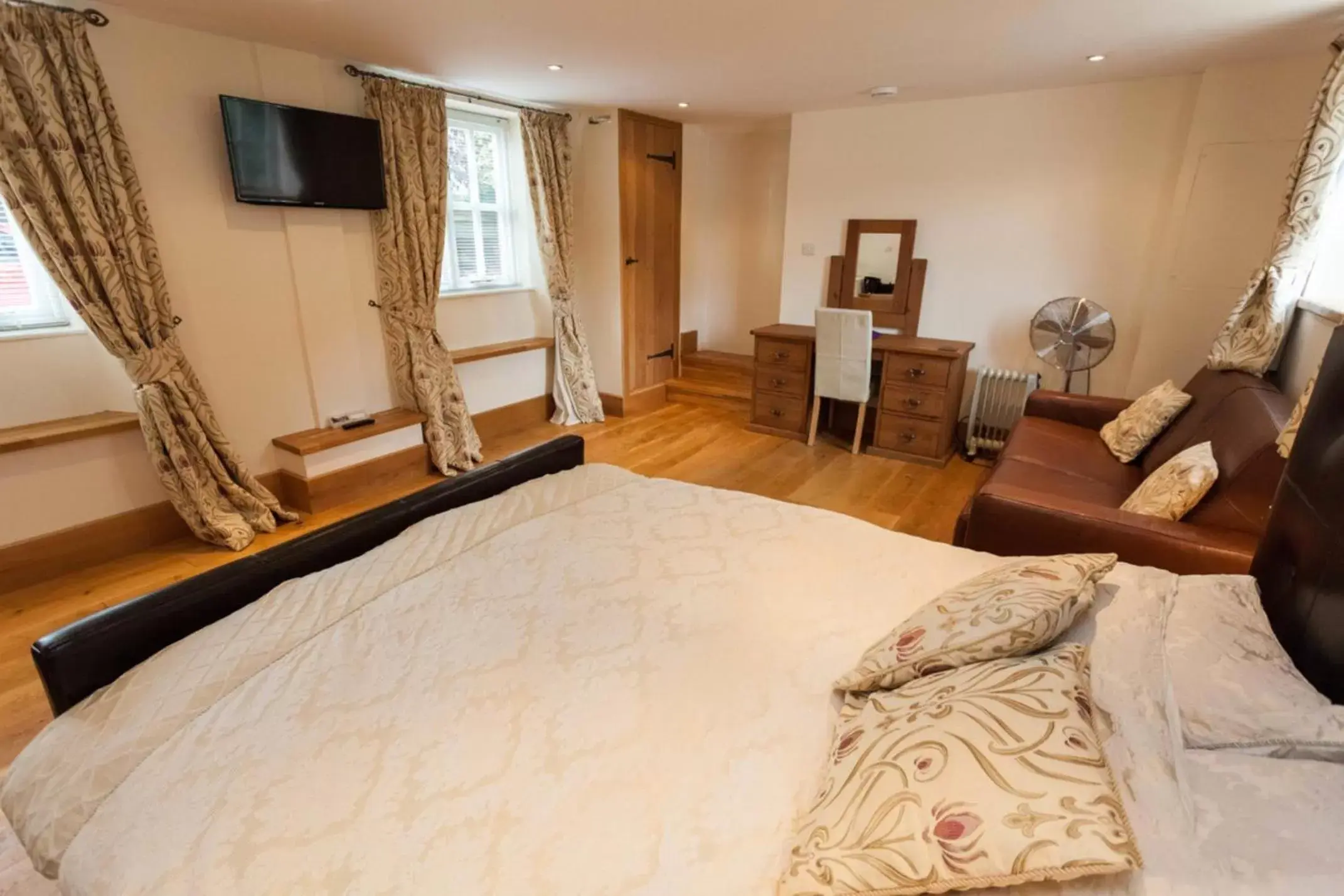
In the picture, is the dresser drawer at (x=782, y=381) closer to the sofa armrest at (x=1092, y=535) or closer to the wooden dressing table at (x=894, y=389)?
the wooden dressing table at (x=894, y=389)

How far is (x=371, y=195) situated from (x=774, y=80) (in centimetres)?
228

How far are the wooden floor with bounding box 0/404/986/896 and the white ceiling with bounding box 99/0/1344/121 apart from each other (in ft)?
6.98

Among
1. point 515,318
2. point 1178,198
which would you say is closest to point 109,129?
point 515,318

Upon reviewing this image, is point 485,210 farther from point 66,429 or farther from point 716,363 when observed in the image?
point 66,429

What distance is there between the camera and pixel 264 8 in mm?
2379

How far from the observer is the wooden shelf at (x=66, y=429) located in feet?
7.86

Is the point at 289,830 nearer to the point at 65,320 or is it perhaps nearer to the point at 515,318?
the point at 65,320

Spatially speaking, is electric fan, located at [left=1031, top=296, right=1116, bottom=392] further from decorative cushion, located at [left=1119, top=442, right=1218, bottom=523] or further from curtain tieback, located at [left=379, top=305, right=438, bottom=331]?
curtain tieback, located at [left=379, top=305, right=438, bottom=331]

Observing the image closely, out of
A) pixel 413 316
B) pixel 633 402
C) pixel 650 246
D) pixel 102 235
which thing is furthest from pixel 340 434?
pixel 650 246

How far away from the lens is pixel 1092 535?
1828 millimetres

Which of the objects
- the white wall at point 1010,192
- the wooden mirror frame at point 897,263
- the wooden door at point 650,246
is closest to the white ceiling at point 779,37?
the white wall at point 1010,192

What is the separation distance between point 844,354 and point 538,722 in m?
3.30

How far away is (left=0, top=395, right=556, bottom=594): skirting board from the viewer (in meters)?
2.51

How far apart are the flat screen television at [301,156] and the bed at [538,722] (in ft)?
7.14
